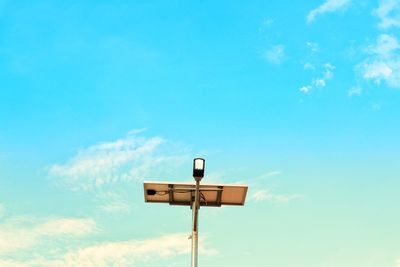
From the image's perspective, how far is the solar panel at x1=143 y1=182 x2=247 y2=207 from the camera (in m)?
11.7

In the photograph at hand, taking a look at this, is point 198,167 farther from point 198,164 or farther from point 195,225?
point 195,225

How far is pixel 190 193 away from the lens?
1194 cm

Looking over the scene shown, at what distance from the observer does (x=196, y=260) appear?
11250mm

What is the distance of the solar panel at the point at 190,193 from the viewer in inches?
460

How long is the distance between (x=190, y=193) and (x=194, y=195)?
0.37 feet

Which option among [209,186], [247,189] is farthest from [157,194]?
[247,189]

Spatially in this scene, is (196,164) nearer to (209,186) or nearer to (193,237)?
(209,186)

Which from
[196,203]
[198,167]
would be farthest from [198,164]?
[196,203]

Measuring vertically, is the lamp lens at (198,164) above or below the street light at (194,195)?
above

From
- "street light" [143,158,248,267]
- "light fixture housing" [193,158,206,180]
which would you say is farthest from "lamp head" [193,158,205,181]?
"street light" [143,158,248,267]

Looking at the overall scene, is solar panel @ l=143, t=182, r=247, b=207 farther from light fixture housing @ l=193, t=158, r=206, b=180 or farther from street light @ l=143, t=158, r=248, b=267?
light fixture housing @ l=193, t=158, r=206, b=180

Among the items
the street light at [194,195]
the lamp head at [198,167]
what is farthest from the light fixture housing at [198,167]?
the street light at [194,195]

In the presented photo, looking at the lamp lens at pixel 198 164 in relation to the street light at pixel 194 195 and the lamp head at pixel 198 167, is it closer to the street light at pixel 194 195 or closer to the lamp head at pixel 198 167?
the lamp head at pixel 198 167

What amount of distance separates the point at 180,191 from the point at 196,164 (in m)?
1.53
